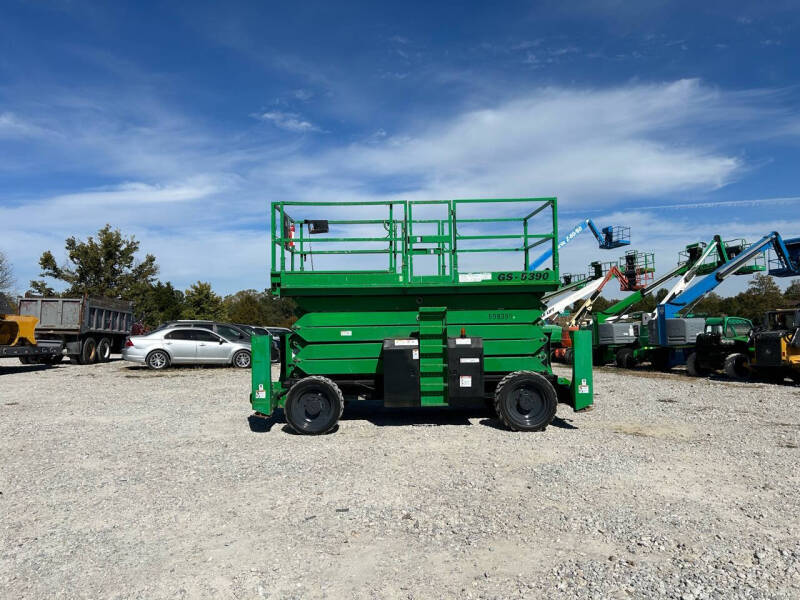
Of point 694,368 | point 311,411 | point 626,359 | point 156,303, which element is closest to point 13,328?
point 311,411

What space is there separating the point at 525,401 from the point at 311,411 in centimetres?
303

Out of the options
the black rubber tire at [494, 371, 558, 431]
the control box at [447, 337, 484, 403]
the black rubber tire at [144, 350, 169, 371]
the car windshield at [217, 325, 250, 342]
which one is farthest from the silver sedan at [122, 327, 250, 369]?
the black rubber tire at [494, 371, 558, 431]

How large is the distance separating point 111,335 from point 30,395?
1174 centimetres

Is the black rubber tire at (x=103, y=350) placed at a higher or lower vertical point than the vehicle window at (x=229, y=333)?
lower

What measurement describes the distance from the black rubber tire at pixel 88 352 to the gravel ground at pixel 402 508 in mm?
13078

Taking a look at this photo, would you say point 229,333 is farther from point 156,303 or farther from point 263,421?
point 156,303

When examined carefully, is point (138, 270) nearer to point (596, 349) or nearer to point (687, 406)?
point (596, 349)

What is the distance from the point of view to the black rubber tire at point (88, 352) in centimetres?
2165

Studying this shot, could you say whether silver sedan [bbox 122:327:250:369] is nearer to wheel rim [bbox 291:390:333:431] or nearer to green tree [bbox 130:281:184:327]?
wheel rim [bbox 291:390:333:431]

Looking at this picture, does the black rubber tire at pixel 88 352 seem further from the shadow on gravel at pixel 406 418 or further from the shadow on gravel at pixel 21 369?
the shadow on gravel at pixel 406 418

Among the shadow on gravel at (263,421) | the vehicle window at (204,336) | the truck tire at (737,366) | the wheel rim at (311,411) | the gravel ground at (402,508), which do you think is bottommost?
the gravel ground at (402,508)

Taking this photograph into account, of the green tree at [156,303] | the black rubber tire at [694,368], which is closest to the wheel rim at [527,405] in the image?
the black rubber tire at [694,368]

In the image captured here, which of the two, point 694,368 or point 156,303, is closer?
point 694,368

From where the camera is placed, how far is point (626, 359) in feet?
68.5
